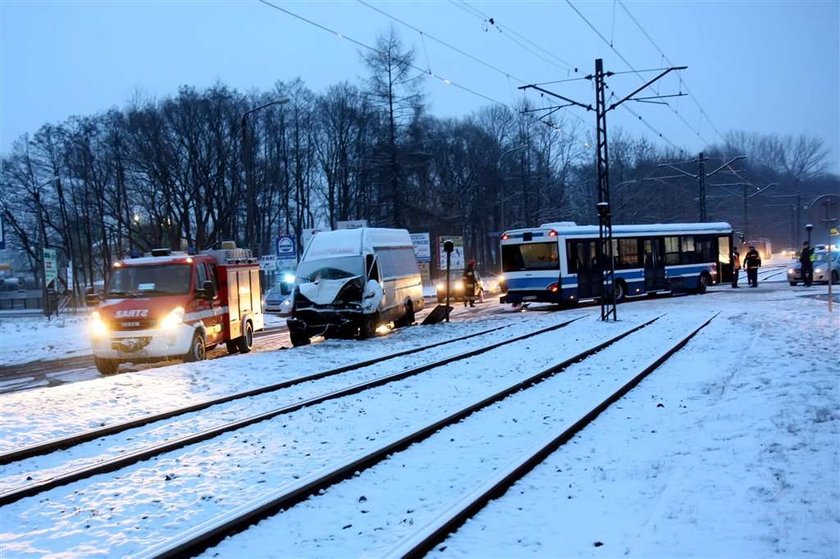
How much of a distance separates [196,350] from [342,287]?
14.2 feet

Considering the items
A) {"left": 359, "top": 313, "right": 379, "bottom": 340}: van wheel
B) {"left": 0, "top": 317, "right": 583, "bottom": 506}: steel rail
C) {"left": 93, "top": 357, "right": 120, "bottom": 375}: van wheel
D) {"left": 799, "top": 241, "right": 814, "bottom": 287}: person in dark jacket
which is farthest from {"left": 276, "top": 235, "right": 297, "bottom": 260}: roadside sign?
{"left": 799, "top": 241, "right": 814, "bottom": 287}: person in dark jacket

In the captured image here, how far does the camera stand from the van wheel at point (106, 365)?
14.6 m

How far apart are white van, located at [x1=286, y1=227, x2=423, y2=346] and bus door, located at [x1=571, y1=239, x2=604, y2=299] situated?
32.0ft

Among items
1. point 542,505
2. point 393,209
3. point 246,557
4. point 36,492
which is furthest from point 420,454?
point 393,209

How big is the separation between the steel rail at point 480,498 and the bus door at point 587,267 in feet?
61.2

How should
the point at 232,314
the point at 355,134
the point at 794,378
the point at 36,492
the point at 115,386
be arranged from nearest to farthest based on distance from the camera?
the point at 36,492 → the point at 794,378 → the point at 115,386 → the point at 232,314 → the point at 355,134

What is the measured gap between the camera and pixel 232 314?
17375mm

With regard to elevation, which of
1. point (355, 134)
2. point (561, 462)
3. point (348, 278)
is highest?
point (355, 134)

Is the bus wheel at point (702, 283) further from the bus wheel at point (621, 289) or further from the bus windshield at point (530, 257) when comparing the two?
the bus windshield at point (530, 257)

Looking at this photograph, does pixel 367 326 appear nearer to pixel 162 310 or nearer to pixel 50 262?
pixel 162 310

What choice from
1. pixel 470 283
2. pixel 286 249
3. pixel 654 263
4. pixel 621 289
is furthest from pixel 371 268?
pixel 654 263

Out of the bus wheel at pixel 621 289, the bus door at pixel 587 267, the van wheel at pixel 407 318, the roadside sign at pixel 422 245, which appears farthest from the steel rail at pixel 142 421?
the roadside sign at pixel 422 245

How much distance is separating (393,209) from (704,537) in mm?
40432

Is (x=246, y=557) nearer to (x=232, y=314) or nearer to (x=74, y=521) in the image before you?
(x=74, y=521)
